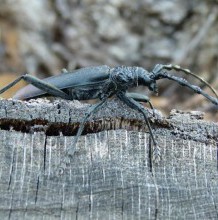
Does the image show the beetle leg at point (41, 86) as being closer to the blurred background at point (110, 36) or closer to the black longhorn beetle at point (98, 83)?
the black longhorn beetle at point (98, 83)

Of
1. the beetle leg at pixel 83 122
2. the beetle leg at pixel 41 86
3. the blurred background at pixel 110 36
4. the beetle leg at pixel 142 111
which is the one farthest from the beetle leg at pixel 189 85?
the blurred background at pixel 110 36

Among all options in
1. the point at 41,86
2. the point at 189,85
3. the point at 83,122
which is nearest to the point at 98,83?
the point at 41,86

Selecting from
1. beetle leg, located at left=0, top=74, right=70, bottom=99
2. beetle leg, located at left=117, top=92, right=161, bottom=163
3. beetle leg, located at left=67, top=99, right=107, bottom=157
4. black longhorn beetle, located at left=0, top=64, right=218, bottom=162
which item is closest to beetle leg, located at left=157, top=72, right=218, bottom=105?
black longhorn beetle, located at left=0, top=64, right=218, bottom=162

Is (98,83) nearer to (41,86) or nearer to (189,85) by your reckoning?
(41,86)

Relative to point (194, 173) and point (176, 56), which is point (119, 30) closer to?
point (176, 56)

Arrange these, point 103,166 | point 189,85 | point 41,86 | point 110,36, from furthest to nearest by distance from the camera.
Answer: point 110,36, point 41,86, point 189,85, point 103,166

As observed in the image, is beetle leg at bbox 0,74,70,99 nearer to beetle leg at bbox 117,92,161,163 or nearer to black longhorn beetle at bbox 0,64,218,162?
black longhorn beetle at bbox 0,64,218,162
